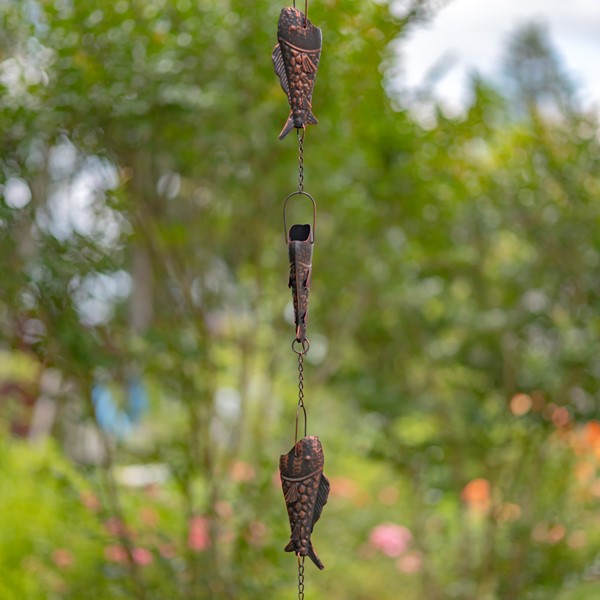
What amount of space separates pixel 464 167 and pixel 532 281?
0.46 meters

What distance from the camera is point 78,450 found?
14.4 ft

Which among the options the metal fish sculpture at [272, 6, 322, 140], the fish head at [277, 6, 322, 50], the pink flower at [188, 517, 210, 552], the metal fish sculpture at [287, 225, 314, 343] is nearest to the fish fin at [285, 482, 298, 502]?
the metal fish sculpture at [287, 225, 314, 343]

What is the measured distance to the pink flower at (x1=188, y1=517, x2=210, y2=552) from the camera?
2.40 m

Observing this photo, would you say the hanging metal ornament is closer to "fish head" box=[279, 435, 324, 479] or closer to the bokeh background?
"fish head" box=[279, 435, 324, 479]

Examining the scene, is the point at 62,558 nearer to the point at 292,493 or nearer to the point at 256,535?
the point at 256,535

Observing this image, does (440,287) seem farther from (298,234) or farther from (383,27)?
(298,234)

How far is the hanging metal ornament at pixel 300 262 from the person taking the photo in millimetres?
1127

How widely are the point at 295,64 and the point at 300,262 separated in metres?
0.24

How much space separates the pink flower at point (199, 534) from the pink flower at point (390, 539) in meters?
1.13

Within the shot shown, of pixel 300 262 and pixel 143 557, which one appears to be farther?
pixel 143 557

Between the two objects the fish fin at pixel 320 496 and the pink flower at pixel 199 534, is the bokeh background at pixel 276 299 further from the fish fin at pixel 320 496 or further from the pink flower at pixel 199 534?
the fish fin at pixel 320 496

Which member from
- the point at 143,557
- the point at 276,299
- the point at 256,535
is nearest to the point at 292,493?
the point at 256,535

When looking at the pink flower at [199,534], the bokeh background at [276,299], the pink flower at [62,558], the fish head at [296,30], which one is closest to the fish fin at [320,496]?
the fish head at [296,30]

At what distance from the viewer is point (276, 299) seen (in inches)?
102
